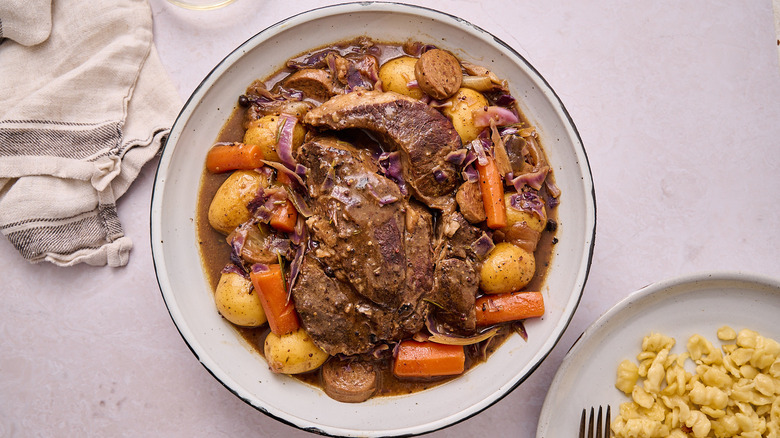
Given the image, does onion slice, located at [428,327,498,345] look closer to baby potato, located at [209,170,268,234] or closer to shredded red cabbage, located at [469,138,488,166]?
shredded red cabbage, located at [469,138,488,166]

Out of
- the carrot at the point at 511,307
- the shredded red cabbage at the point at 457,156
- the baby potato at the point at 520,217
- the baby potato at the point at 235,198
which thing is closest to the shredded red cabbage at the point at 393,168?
the shredded red cabbage at the point at 457,156

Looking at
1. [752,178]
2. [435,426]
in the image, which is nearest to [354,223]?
[435,426]

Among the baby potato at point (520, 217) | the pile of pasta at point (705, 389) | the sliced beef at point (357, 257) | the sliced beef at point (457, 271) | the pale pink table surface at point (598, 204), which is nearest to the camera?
the sliced beef at point (357, 257)

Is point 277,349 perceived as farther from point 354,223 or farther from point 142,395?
point 142,395

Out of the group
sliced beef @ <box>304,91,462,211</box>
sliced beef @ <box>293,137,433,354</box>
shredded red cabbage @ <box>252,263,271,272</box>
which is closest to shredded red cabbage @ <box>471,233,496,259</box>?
sliced beef @ <box>293,137,433,354</box>

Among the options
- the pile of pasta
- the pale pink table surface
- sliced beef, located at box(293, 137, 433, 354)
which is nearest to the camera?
sliced beef, located at box(293, 137, 433, 354)

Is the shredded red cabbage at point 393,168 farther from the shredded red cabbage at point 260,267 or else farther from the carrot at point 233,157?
the shredded red cabbage at point 260,267

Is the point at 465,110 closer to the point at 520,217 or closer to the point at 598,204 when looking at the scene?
the point at 520,217
